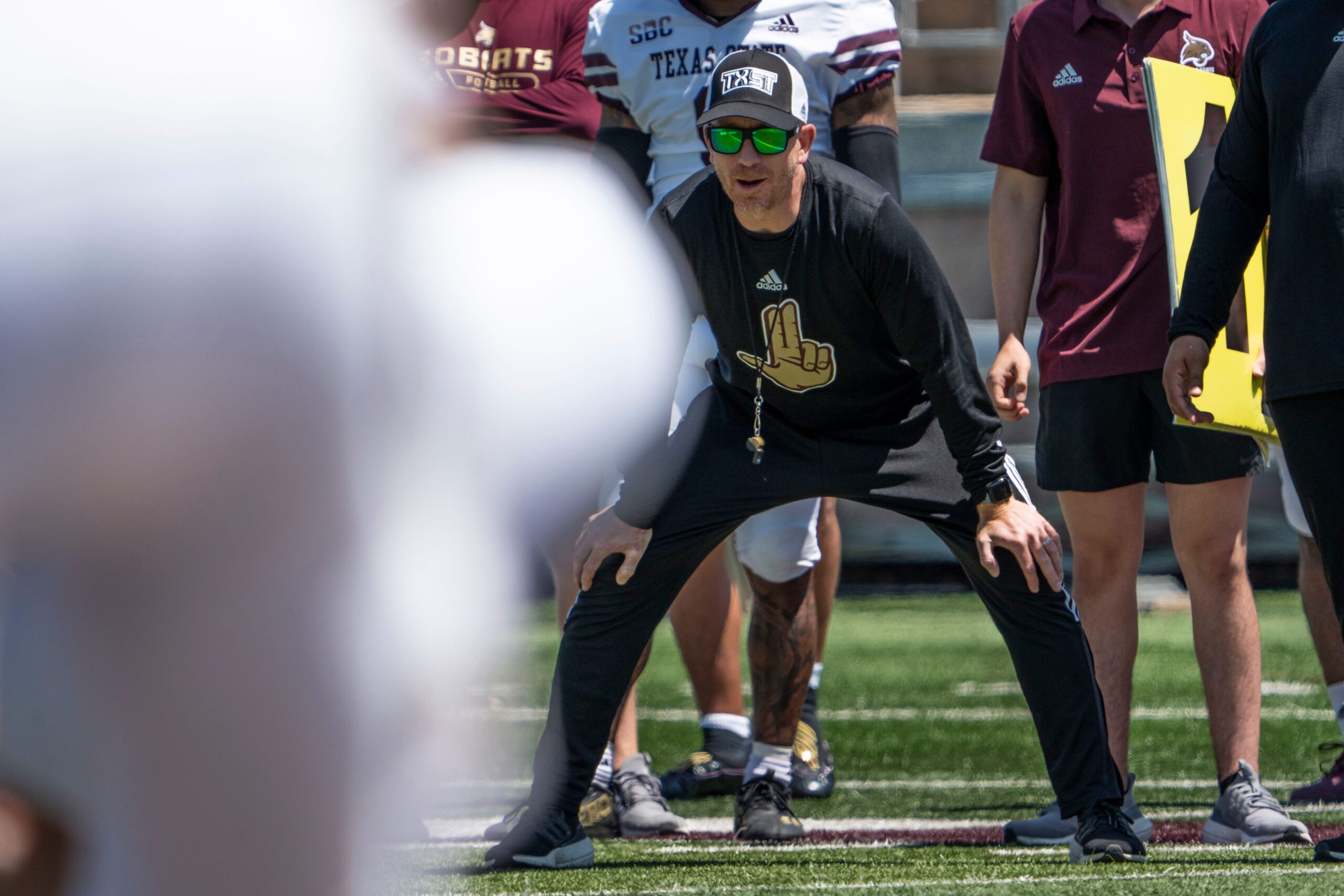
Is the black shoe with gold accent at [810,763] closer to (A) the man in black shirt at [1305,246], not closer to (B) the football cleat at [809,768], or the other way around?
(B) the football cleat at [809,768]

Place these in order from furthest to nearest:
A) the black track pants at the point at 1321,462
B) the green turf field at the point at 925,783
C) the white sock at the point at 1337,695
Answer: the white sock at the point at 1337,695, the black track pants at the point at 1321,462, the green turf field at the point at 925,783

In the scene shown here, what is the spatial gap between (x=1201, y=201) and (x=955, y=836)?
1492 millimetres

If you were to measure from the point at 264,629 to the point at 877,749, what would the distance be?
4605mm

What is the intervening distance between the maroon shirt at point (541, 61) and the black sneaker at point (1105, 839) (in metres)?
2.03

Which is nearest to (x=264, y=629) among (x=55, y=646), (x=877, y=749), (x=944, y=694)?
(x=55, y=646)

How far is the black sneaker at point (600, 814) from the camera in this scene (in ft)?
12.7

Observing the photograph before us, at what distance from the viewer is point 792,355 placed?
3354 millimetres

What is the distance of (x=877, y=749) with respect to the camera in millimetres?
5332

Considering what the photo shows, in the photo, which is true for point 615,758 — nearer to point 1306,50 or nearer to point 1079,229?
point 1079,229

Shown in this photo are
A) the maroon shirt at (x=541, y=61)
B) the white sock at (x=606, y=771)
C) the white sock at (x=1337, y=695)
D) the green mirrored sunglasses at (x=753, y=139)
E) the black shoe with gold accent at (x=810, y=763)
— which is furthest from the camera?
the black shoe with gold accent at (x=810, y=763)

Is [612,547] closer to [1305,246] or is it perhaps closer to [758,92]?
[758,92]

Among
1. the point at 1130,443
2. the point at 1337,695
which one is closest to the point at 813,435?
the point at 1130,443

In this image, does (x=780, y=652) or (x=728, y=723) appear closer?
(x=780, y=652)

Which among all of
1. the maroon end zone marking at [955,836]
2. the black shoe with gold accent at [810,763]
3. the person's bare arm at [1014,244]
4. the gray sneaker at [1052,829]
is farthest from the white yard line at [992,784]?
the person's bare arm at [1014,244]
